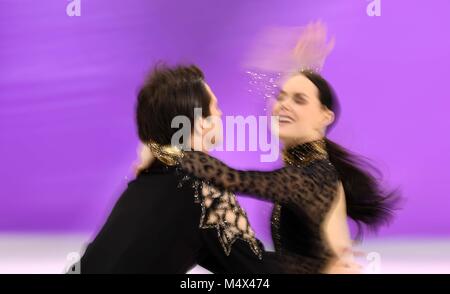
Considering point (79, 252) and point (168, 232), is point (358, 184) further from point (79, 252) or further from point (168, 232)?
point (79, 252)

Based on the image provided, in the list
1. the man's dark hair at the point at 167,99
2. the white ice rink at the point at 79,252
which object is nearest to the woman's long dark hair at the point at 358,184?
the white ice rink at the point at 79,252

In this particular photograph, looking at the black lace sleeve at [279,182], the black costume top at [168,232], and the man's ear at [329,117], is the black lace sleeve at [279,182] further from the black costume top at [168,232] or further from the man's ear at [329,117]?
the man's ear at [329,117]

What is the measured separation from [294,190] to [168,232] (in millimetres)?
569

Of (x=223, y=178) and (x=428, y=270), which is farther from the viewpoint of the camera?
(x=428, y=270)

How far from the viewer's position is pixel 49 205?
2.56 meters

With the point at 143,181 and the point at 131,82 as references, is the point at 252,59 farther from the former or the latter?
the point at 143,181

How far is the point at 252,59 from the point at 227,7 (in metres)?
0.26

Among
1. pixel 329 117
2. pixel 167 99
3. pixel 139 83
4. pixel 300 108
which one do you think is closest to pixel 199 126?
pixel 167 99

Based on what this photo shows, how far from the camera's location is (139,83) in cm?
252

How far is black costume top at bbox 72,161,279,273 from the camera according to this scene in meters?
2.33

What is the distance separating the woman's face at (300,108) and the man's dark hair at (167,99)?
1.13 ft

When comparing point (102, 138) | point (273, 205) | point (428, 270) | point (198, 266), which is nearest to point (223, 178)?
point (273, 205)

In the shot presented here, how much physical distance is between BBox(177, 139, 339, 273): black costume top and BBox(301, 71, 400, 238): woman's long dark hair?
0.06 metres

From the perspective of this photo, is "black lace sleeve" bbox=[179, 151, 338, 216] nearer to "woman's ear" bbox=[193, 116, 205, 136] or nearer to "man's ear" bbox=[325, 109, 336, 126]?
"woman's ear" bbox=[193, 116, 205, 136]
